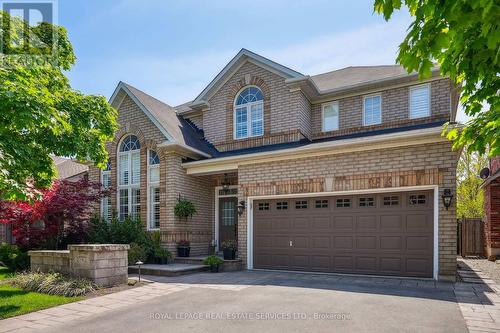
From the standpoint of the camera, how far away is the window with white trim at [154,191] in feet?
45.2

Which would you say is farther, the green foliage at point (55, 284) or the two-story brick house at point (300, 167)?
the two-story brick house at point (300, 167)

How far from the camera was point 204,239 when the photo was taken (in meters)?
14.1

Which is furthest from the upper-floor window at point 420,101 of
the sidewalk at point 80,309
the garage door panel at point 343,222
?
the sidewalk at point 80,309

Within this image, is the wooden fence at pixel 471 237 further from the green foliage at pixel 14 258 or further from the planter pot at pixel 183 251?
the green foliage at pixel 14 258

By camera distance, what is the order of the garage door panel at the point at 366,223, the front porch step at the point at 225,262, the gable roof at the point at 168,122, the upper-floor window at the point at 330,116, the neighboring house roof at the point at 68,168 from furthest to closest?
the neighboring house roof at the point at 68,168, the upper-floor window at the point at 330,116, the gable roof at the point at 168,122, the front porch step at the point at 225,262, the garage door panel at the point at 366,223

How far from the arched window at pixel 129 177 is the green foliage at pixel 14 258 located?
12.3 feet

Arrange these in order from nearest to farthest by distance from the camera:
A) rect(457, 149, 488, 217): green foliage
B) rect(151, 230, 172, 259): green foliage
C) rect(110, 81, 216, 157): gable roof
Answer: rect(151, 230, 172, 259): green foliage → rect(110, 81, 216, 157): gable roof → rect(457, 149, 488, 217): green foliage

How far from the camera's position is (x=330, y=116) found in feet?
45.4

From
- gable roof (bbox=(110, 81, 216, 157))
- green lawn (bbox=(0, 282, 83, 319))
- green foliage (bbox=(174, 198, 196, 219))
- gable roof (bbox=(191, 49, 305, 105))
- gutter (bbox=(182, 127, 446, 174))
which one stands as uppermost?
gable roof (bbox=(191, 49, 305, 105))

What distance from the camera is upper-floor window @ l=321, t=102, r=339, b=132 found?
44.8 feet

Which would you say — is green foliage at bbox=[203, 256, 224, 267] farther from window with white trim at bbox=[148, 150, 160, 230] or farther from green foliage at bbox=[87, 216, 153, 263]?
window with white trim at bbox=[148, 150, 160, 230]

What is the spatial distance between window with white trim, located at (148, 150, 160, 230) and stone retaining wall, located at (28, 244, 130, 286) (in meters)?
4.47

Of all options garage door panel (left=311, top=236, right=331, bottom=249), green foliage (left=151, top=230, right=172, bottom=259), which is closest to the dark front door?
green foliage (left=151, top=230, right=172, bottom=259)

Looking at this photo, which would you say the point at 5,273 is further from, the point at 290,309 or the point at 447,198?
the point at 447,198
